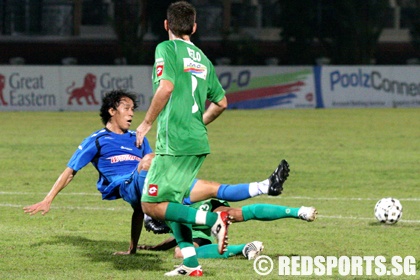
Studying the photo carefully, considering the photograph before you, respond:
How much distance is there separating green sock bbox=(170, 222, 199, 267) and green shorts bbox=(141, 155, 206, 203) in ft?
0.79

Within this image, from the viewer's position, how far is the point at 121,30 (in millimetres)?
45500

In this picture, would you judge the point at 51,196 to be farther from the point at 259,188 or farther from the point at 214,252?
the point at 259,188

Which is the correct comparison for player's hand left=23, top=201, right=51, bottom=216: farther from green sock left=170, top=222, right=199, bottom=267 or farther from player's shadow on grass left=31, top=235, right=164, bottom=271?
green sock left=170, top=222, right=199, bottom=267

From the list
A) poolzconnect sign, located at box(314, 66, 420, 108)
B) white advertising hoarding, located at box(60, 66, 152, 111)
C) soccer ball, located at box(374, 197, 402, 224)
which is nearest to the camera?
soccer ball, located at box(374, 197, 402, 224)

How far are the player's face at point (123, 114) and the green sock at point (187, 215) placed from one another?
2.10 m

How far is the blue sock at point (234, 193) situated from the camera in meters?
8.86

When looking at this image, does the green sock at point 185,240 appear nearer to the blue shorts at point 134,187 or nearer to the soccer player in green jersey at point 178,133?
the soccer player in green jersey at point 178,133

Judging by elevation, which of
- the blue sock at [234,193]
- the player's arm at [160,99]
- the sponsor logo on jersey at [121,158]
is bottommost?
the blue sock at [234,193]

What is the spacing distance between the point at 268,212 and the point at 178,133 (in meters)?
1.26

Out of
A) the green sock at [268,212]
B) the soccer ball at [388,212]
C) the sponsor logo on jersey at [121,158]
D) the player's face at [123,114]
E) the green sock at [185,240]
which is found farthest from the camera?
the soccer ball at [388,212]

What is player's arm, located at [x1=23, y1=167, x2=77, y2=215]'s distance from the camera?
347 inches

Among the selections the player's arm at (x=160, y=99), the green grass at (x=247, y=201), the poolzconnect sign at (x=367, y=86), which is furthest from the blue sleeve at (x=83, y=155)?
the poolzconnect sign at (x=367, y=86)

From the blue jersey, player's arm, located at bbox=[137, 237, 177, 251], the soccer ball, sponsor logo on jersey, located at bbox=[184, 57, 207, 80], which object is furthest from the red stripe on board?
sponsor logo on jersey, located at bbox=[184, 57, 207, 80]

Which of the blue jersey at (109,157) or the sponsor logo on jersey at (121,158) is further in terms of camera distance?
the sponsor logo on jersey at (121,158)
